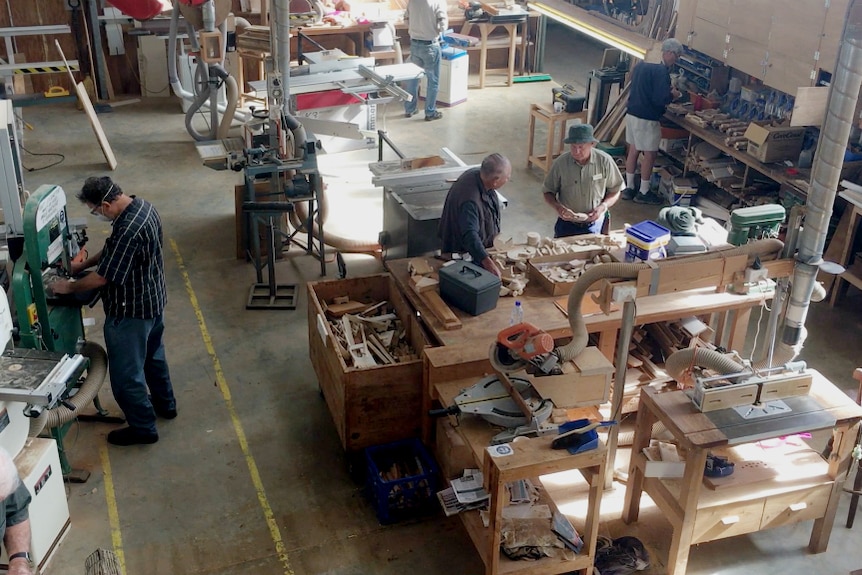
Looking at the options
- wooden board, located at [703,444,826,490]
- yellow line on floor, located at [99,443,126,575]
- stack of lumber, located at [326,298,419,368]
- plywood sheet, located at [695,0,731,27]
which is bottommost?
yellow line on floor, located at [99,443,126,575]

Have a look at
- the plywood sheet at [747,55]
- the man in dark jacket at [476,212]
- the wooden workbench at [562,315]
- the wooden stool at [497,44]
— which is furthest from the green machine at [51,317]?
the wooden stool at [497,44]

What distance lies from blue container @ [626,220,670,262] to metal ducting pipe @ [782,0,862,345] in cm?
92

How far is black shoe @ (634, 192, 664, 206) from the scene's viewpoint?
9492mm

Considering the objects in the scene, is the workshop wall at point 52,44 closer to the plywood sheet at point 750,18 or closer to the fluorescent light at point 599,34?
the fluorescent light at point 599,34

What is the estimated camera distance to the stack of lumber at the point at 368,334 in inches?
215

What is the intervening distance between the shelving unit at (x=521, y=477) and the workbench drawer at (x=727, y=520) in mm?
592

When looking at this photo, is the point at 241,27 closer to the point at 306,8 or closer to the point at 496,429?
the point at 306,8

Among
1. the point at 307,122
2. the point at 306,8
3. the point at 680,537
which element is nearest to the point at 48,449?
the point at 680,537

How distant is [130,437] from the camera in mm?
5625

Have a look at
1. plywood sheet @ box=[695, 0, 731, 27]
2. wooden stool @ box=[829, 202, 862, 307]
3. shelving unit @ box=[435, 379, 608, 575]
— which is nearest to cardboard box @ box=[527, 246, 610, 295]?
shelving unit @ box=[435, 379, 608, 575]

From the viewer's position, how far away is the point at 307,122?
27.2ft

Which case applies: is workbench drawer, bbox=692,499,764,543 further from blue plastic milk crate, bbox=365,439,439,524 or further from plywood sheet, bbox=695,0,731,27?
plywood sheet, bbox=695,0,731,27

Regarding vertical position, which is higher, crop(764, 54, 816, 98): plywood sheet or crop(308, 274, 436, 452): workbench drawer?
crop(764, 54, 816, 98): plywood sheet

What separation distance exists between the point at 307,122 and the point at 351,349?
3.47 m
